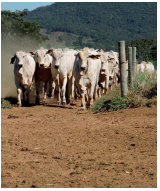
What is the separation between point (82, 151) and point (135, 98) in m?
4.71

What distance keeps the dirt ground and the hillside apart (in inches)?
3455

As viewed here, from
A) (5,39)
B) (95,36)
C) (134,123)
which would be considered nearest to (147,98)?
(134,123)

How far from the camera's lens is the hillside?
106256mm

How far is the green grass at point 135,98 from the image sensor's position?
10141mm

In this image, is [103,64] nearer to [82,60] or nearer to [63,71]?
[63,71]

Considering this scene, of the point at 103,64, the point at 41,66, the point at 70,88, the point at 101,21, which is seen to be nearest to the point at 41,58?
the point at 41,66

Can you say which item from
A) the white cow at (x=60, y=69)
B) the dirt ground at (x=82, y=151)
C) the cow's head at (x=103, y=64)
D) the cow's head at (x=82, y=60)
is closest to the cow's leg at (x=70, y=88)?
the white cow at (x=60, y=69)

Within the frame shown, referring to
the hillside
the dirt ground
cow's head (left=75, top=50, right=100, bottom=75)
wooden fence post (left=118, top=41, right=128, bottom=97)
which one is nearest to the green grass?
wooden fence post (left=118, top=41, right=128, bottom=97)

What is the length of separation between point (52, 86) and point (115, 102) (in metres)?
5.29

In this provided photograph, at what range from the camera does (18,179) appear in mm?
4418

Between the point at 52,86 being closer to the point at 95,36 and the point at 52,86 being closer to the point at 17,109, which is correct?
the point at 17,109

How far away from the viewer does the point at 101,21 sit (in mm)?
130000

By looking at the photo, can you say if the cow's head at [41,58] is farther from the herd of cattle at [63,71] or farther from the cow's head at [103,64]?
the cow's head at [103,64]

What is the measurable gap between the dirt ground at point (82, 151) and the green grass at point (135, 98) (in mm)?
494
